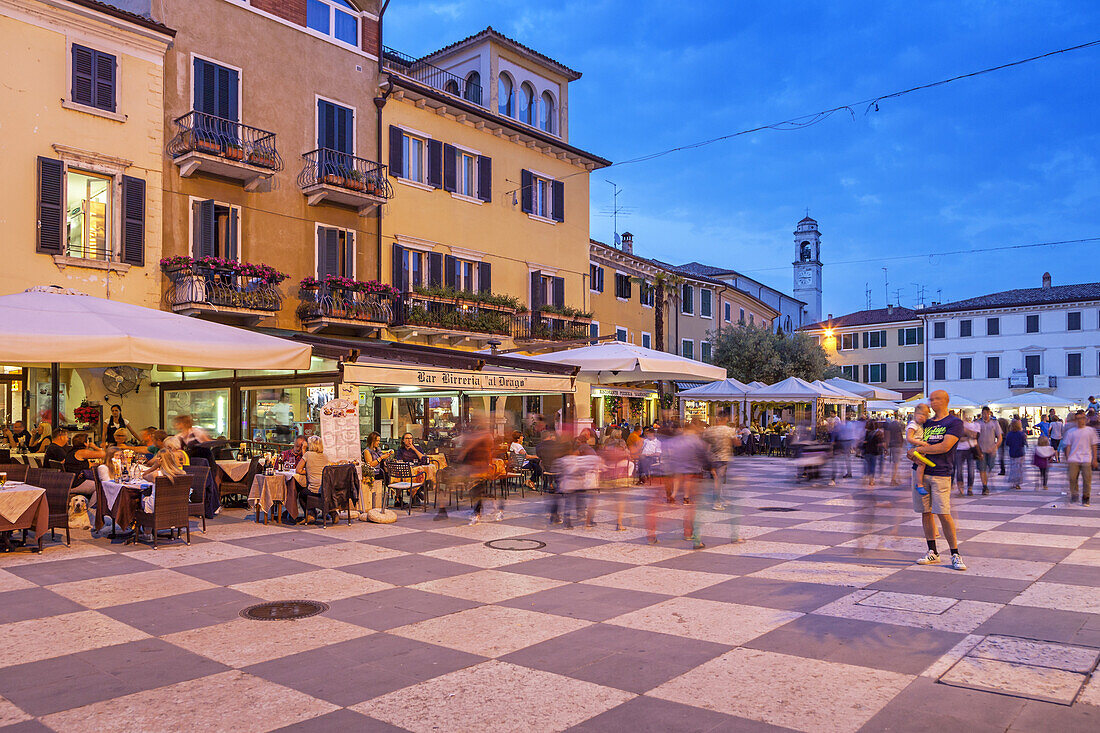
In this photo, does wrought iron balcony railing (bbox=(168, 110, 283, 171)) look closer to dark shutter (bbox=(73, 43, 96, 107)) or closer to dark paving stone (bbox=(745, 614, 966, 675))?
dark shutter (bbox=(73, 43, 96, 107))

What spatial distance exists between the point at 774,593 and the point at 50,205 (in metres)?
15.1

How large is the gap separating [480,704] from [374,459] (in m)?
8.56

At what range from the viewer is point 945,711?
4.38 m

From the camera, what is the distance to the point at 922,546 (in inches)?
385

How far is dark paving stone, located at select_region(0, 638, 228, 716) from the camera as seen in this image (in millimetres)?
4629

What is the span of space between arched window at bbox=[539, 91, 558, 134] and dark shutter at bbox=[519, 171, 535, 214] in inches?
97.0

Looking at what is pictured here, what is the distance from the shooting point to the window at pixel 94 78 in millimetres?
16078

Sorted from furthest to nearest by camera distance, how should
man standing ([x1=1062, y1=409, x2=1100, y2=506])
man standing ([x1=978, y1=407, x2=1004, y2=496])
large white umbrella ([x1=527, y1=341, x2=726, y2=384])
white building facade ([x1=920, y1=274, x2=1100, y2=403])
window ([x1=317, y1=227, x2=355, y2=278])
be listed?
white building facade ([x1=920, y1=274, x2=1100, y2=403])
window ([x1=317, y1=227, x2=355, y2=278])
large white umbrella ([x1=527, y1=341, x2=726, y2=384])
man standing ([x1=978, y1=407, x2=1004, y2=496])
man standing ([x1=1062, y1=409, x2=1100, y2=506])

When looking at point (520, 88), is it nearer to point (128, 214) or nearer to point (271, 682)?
point (128, 214)

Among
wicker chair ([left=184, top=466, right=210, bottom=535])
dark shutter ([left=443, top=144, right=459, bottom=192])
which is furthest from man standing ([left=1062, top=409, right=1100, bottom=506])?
dark shutter ([left=443, top=144, right=459, bottom=192])

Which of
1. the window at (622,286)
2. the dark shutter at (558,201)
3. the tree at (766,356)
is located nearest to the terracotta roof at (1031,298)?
the tree at (766,356)

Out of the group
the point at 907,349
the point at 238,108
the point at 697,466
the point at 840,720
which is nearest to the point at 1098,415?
the point at 697,466

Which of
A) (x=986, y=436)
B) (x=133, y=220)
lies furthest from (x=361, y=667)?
(x=986, y=436)

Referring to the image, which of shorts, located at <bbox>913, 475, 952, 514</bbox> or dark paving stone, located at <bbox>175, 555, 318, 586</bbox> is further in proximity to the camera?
shorts, located at <bbox>913, 475, 952, 514</bbox>
